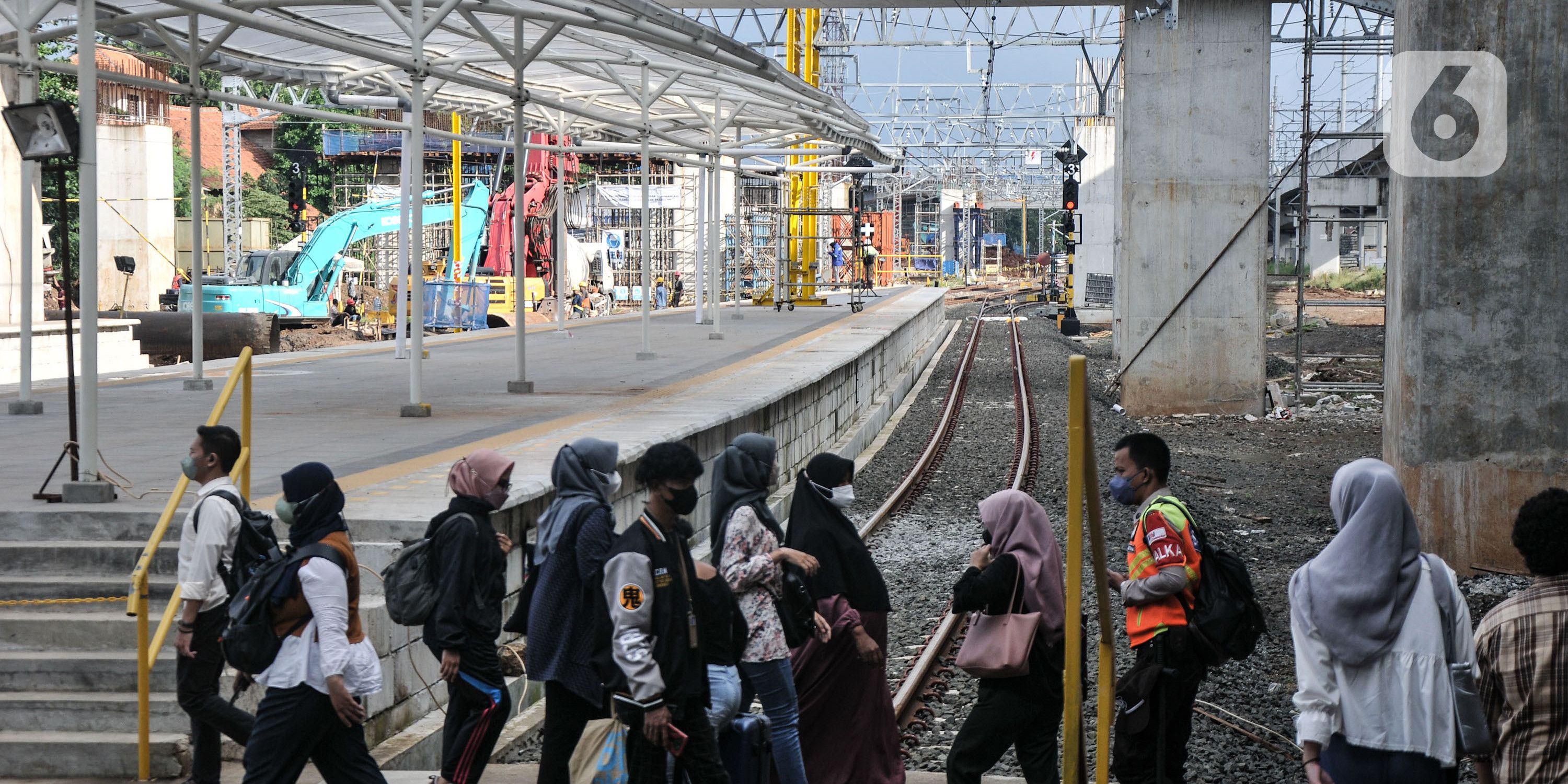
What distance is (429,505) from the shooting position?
7.41 metres

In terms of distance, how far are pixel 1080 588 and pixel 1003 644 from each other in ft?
2.40

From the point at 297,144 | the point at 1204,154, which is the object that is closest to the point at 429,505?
the point at 1204,154

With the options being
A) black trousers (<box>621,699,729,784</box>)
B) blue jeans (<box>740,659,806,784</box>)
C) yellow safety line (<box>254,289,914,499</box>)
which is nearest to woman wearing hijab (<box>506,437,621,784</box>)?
black trousers (<box>621,699,729,784</box>)

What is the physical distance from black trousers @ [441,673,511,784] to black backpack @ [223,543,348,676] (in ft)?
2.39

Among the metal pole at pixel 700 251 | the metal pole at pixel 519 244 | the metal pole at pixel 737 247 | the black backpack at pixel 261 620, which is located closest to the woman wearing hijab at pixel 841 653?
the black backpack at pixel 261 620

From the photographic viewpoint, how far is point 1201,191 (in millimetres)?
20828

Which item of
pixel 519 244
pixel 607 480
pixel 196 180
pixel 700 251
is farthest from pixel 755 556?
pixel 700 251

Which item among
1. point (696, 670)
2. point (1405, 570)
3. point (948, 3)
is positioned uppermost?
point (948, 3)

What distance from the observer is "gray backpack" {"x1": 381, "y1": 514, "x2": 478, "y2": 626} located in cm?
505

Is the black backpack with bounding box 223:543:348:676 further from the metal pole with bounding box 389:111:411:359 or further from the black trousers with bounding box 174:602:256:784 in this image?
the metal pole with bounding box 389:111:411:359

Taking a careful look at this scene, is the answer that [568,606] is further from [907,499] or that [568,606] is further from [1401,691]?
[907,499]

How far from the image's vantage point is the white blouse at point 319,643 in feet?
15.1

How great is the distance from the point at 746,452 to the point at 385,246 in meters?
42.2

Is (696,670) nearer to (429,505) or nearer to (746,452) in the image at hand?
(746,452)
